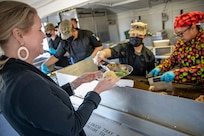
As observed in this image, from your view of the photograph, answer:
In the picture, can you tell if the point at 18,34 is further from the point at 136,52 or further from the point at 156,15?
the point at 156,15

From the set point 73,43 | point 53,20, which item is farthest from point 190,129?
point 53,20

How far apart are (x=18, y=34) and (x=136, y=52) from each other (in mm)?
999

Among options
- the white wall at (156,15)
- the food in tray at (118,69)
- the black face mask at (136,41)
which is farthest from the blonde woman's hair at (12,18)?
the white wall at (156,15)

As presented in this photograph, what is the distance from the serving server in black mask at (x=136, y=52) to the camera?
1326 mm

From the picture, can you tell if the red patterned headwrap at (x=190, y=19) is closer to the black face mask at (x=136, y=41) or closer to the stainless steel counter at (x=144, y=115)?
the black face mask at (x=136, y=41)

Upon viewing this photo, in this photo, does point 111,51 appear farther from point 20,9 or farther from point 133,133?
point 20,9

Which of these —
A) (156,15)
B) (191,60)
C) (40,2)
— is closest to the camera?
(191,60)

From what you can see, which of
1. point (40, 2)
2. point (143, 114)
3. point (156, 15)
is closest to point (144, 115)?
point (143, 114)

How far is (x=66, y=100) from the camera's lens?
0.58m

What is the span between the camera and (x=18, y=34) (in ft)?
1.72

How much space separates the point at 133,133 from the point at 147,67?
0.66m

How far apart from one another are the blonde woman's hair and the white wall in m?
2.68

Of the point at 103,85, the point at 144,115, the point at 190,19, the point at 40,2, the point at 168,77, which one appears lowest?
the point at 144,115

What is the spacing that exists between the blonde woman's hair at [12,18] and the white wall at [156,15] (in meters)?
2.68
